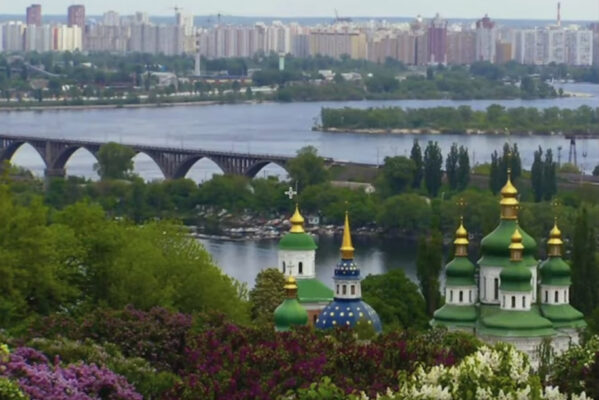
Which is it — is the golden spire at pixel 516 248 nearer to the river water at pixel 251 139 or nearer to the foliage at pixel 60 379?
the foliage at pixel 60 379

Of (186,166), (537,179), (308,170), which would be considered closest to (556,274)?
(537,179)

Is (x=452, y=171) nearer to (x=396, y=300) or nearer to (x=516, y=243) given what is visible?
(x=396, y=300)

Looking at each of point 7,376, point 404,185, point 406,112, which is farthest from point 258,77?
point 7,376

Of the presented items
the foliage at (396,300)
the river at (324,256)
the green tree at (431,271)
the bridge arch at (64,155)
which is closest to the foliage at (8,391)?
the foliage at (396,300)

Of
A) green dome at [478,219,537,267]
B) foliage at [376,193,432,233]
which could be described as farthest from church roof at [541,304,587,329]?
foliage at [376,193,432,233]

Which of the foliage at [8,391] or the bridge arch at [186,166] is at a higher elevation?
the foliage at [8,391]

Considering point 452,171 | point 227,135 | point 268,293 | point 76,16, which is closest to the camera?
point 268,293

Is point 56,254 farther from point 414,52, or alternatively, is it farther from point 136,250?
point 414,52
